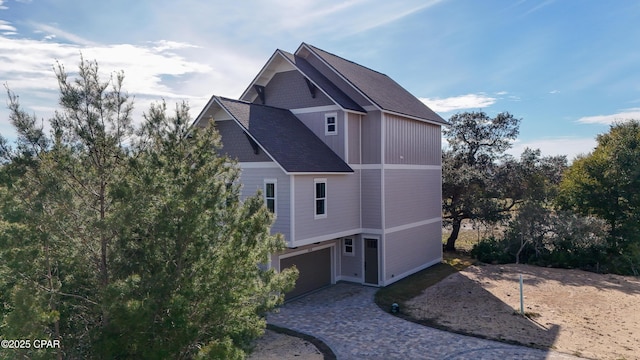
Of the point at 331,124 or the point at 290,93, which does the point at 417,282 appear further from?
the point at 290,93

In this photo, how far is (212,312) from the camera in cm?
669

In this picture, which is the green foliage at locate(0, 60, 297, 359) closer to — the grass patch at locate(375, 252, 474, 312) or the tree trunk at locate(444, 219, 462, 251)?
the grass patch at locate(375, 252, 474, 312)

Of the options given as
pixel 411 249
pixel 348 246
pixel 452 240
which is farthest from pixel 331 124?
pixel 452 240

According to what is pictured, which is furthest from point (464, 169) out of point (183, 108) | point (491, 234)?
point (183, 108)

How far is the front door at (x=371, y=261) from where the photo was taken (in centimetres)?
2000

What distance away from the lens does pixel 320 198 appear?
17.8 metres

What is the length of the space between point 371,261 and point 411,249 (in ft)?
10.7

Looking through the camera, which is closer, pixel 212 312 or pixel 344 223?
pixel 212 312

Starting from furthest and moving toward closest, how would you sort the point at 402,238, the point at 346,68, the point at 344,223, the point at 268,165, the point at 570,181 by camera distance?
the point at 570,181 < the point at 346,68 < the point at 402,238 < the point at 344,223 < the point at 268,165

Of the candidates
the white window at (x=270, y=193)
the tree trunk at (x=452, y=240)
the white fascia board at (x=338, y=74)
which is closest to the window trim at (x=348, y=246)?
the white window at (x=270, y=193)

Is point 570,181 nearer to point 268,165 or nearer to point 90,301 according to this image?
point 268,165

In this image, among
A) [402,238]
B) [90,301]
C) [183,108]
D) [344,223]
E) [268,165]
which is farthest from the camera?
[402,238]

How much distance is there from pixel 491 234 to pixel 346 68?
1512 cm

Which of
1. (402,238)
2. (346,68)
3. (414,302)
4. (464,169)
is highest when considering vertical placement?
(346,68)
